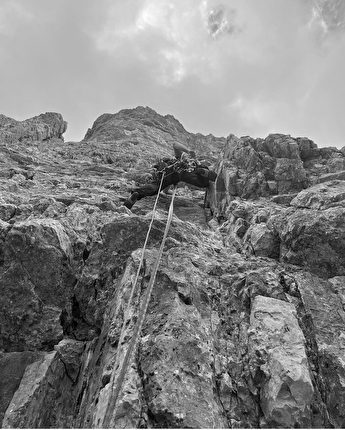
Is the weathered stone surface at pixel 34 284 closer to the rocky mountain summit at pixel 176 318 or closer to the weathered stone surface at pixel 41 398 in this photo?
the rocky mountain summit at pixel 176 318

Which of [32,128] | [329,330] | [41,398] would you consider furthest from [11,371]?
[32,128]

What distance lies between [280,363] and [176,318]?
5.61 feet

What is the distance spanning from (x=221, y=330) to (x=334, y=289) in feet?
8.55

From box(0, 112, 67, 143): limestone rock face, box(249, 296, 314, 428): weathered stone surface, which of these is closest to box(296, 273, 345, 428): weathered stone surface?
box(249, 296, 314, 428): weathered stone surface

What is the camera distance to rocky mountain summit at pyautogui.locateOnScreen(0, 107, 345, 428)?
4094 millimetres

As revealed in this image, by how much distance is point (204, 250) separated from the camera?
7820 mm

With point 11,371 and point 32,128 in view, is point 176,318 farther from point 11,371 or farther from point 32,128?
point 32,128

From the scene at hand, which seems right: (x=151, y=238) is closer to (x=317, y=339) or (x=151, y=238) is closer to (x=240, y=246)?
(x=240, y=246)

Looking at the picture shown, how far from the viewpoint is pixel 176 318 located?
4902mm

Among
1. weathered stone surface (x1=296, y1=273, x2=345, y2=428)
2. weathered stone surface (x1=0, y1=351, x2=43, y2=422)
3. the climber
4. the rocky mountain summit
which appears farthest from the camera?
the climber

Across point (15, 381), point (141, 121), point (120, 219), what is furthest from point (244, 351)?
point (141, 121)

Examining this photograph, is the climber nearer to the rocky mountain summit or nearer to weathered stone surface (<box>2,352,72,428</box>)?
the rocky mountain summit

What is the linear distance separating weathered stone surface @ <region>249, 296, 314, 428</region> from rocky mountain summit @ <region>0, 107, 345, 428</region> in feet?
0.06

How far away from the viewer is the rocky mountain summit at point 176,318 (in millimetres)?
4094
